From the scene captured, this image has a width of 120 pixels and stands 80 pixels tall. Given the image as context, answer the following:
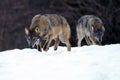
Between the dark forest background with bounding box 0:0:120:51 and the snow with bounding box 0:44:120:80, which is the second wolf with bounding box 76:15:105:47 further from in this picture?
the dark forest background with bounding box 0:0:120:51

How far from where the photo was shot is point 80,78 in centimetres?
675

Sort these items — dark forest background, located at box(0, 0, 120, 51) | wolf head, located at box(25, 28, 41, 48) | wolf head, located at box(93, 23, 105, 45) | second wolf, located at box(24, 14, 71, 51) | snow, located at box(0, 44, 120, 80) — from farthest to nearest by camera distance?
1. dark forest background, located at box(0, 0, 120, 51)
2. wolf head, located at box(93, 23, 105, 45)
3. second wolf, located at box(24, 14, 71, 51)
4. wolf head, located at box(25, 28, 41, 48)
5. snow, located at box(0, 44, 120, 80)

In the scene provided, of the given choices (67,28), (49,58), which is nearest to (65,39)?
(67,28)

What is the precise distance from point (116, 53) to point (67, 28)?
3.34 m

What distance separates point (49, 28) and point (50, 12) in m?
10.6

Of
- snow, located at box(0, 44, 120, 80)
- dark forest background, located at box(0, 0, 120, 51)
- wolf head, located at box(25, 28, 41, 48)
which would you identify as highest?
snow, located at box(0, 44, 120, 80)

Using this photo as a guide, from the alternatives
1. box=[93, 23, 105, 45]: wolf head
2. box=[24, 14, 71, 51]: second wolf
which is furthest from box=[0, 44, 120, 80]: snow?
box=[93, 23, 105, 45]: wolf head

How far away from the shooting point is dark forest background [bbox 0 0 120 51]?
21.4 m

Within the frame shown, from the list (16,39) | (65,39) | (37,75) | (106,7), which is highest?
(37,75)

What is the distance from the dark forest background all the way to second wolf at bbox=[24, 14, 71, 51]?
9601 mm

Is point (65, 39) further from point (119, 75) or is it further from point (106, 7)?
point (106, 7)

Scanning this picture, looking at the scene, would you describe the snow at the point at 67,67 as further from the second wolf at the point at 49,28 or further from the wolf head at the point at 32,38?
the second wolf at the point at 49,28

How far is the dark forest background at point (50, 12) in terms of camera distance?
70.2 ft

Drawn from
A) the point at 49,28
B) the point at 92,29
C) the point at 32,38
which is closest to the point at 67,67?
the point at 32,38
